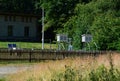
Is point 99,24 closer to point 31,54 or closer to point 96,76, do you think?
point 31,54

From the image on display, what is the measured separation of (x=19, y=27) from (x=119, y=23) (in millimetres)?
44236

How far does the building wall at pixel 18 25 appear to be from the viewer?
8406 centimetres

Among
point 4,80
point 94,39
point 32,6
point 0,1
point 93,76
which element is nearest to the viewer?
point 93,76

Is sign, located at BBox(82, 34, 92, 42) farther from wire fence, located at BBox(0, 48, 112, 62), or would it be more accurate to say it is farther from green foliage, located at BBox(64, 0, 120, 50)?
wire fence, located at BBox(0, 48, 112, 62)

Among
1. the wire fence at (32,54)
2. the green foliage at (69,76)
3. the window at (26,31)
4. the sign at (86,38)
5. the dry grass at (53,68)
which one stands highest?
the green foliage at (69,76)

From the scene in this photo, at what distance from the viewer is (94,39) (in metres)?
43.0

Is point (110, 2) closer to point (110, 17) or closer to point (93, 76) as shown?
point (110, 17)

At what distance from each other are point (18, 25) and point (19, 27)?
46cm

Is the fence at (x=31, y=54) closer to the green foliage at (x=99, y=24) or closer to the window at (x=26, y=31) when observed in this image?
the green foliage at (x=99, y=24)

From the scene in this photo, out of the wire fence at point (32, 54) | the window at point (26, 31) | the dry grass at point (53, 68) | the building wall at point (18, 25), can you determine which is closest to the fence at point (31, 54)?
the wire fence at point (32, 54)

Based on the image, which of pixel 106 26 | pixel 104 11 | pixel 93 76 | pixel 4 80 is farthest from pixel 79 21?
pixel 93 76

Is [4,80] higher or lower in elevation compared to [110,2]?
lower

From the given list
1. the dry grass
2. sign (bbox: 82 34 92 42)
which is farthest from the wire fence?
the dry grass

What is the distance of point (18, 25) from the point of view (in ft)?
285
